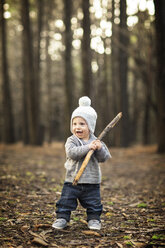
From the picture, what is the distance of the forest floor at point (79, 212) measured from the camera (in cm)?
364

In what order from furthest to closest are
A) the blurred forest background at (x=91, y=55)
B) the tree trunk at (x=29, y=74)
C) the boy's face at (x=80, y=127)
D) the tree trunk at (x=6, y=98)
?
the tree trunk at (x=6, y=98), the tree trunk at (x=29, y=74), the blurred forest background at (x=91, y=55), the boy's face at (x=80, y=127)

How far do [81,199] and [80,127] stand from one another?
3.20ft

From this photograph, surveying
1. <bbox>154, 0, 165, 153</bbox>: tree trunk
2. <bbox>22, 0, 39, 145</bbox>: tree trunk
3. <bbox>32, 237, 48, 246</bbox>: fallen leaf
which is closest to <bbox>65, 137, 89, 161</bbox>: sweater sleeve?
<bbox>32, 237, 48, 246</bbox>: fallen leaf

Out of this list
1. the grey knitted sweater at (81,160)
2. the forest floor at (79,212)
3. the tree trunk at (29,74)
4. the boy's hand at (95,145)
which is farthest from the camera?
the tree trunk at (29,74)

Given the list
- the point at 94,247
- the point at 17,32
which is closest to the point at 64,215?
the point at 94,247

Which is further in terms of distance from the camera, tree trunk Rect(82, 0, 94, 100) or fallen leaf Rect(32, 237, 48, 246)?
tree trunk Rect(82, 0, 94, 100)

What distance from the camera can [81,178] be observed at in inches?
161

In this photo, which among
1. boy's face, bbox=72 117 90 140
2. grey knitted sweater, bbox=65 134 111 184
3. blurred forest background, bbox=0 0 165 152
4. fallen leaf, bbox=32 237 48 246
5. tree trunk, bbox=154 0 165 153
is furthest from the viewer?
blurred forest background, bbox=0 0 165 152

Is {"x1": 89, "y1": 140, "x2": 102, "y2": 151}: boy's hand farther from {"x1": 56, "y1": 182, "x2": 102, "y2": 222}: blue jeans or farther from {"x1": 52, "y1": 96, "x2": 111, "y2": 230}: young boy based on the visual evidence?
{"x1": 56, "y1": 182, "x2": 102, "y2": 222}: blue jeans

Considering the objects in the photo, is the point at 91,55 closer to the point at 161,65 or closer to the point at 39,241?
the point at 161,65

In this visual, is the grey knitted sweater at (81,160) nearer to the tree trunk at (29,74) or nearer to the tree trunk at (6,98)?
the tree trunk at (29,74)

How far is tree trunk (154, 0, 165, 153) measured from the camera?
1245 cm

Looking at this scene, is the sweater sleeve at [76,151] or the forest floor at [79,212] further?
the sweater sleeve at [76,151]

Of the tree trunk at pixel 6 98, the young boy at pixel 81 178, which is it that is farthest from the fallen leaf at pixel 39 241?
the tree trunk at pixel 6 98
